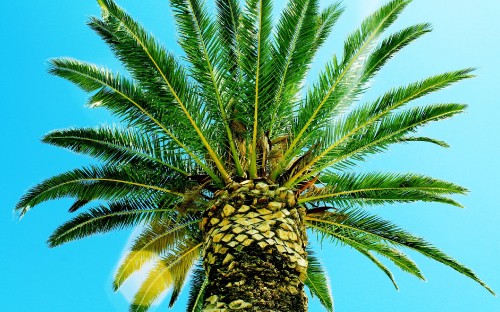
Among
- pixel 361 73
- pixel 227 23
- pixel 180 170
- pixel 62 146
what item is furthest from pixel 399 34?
pixel 62 146

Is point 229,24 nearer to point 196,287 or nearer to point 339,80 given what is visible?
point 339,80

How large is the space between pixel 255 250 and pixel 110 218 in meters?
3.95

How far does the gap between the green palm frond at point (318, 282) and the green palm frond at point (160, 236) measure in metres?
2.42

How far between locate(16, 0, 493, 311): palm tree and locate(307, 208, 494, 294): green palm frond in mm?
20

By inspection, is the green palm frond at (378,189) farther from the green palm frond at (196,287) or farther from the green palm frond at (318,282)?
the green palm frond at (196,287)

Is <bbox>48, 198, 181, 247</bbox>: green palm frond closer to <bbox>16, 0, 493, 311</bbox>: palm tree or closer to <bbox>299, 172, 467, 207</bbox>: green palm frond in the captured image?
<bbox>16, 0, 493, 311</bbox>: palm tree

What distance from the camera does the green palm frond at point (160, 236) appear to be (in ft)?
31.1

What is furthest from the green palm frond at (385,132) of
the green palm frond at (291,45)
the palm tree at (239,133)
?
the green palm frond at (291,45)

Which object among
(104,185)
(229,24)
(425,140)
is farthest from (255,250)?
(425,140)

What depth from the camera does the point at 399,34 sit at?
8938 mm

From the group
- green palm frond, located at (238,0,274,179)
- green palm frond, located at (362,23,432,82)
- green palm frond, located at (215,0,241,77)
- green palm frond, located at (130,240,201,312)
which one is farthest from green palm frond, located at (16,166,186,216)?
green palm frond, located at (362,23,432,82)

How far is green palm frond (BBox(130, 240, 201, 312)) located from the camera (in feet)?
31.6

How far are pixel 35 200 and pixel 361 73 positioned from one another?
19.3 feet

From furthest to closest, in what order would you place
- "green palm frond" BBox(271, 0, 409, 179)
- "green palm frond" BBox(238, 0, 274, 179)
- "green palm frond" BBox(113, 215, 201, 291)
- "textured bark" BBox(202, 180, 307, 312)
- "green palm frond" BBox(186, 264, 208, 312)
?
1. "green palm frond" BBox(186, 264, 208, 312)
2. "green palm frond" BBox(113, 215, 201, 291)
3. "green palm frond" BBox(271, 0, 409, 179)
4. "green palm frond" BBox(238, 0, 274, 179)
5. "textured bark" BBox(202, 180, 307, 312)
